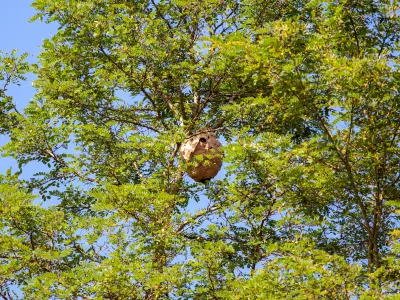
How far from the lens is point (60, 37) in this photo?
46.6ft

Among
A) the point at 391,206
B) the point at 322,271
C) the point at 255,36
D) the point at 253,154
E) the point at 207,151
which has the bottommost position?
the point at 322,271

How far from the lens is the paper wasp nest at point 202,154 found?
12.3 metres

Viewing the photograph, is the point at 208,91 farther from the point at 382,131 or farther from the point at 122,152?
the point at 382,131

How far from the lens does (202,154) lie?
1242cm

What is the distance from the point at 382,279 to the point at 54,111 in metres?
7.66

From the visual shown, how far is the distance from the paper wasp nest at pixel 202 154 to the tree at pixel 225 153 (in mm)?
287

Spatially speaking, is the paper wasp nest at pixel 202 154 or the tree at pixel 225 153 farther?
the paper wasp nest at pixel 202 154

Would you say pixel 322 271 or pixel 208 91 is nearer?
pixel 322 271

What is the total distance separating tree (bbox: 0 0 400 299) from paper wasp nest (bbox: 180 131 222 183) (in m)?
0.29

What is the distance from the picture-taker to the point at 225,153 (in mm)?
11359

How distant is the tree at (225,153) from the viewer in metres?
9.62

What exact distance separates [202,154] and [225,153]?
1.13m

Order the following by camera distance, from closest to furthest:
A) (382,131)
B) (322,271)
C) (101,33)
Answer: (322,271)
(382,131)
(101,33)

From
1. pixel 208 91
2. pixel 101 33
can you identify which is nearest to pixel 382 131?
pixel 208 91
